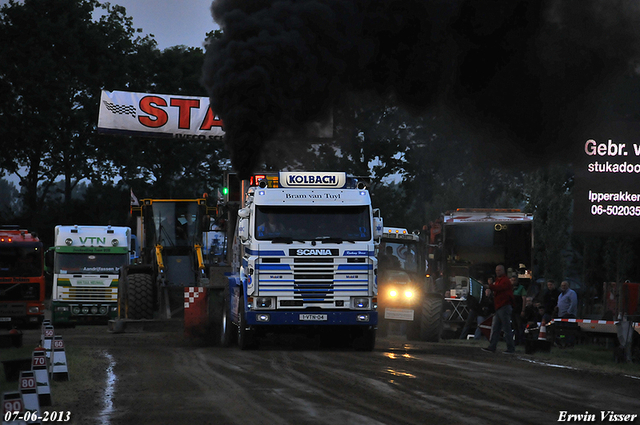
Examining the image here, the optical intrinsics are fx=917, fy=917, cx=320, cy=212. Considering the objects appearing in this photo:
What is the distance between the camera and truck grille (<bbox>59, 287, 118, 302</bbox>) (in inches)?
1190

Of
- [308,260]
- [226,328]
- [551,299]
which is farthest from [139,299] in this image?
[551,299]

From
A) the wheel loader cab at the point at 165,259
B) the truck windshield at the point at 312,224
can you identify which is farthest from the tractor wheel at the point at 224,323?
the wheel loader cab at the point at 165,259

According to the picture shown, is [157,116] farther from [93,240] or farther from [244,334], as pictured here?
[244,334]

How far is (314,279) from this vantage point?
16.4m

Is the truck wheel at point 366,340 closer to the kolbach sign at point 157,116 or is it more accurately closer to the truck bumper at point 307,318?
the truck bumper at point 307,318

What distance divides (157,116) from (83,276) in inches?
298

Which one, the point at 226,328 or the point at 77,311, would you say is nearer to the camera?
the point at 226,328

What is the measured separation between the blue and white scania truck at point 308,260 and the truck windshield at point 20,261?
488 inches

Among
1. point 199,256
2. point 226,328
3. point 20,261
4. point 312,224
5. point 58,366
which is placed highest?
point 312,224

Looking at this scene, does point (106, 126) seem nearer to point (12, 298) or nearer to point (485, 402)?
point (12, 298)

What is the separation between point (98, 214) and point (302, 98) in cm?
3235

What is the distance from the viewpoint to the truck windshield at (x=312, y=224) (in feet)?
53.9

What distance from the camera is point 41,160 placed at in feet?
162

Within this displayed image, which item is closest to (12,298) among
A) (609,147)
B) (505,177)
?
(609,147)
